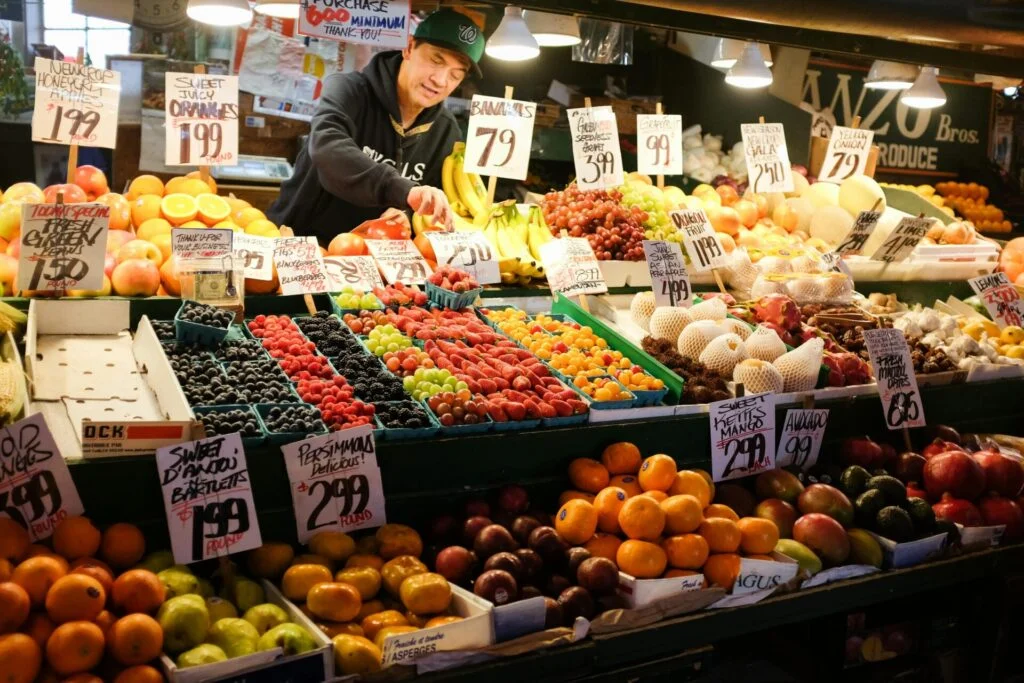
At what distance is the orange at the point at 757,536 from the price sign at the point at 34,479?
77.8 inches

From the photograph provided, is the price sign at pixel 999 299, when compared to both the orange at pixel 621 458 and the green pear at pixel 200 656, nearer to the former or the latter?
the orange at pixel 621 458

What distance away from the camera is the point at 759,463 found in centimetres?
361

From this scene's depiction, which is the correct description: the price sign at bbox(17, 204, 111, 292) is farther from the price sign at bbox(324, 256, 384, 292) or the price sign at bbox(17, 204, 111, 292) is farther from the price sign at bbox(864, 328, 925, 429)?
the price sign at bbox(864, 328, 925, 429)

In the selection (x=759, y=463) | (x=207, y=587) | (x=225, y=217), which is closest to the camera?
(x=207, y=587)

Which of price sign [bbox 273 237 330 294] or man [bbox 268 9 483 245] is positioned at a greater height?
man [bbox 268 9 483 245]

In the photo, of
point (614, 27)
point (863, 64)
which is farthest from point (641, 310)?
point (863, 64)

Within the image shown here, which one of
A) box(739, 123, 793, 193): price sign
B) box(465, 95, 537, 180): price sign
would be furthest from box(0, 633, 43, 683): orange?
box(739, 123, 793, 193): price sign

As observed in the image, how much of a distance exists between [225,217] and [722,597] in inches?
103

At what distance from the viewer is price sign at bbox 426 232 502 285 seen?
4352mm

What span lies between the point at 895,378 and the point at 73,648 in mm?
3111

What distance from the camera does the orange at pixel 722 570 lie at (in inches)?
119

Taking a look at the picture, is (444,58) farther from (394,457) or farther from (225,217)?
(394,457)

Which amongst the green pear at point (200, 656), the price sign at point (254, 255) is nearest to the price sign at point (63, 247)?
the price sign at point (254, 255)

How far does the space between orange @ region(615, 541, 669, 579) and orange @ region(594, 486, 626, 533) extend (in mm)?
157
